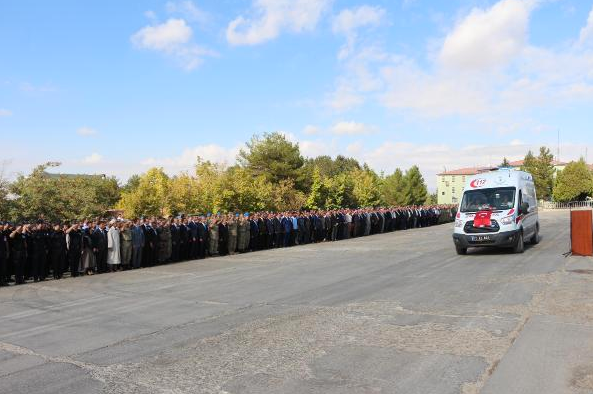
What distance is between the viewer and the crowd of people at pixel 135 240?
14469mm


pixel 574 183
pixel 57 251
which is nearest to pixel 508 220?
pixel 57 251

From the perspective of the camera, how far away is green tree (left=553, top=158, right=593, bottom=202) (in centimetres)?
8238

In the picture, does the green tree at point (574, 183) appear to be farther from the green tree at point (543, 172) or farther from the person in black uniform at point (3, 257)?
the person in black uniform at point (3, 257)

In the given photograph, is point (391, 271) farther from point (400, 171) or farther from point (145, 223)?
point (400, 171)

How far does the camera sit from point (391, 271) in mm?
14023

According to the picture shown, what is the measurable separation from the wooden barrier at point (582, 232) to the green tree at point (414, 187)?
82.0 m

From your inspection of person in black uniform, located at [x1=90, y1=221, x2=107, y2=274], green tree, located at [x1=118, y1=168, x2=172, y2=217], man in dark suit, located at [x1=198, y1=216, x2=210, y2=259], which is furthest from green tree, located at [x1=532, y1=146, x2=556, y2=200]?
person in black uniform, located at [x1=90, y1=221, x2=107, y2=274]

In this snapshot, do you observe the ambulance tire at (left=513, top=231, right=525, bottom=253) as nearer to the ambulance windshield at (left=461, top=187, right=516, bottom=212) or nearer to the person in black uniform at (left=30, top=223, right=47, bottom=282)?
the ambulance windshield at (left=461, top=187, right=516, bottom=212)

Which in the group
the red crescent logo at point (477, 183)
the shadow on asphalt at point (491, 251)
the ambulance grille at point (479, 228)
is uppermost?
the red crescent logo at point (477, 183)

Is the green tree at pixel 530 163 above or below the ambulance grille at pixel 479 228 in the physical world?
above

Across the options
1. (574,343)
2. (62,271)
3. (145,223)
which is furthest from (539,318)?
(145,223)

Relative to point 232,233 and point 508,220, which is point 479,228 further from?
point 232,233

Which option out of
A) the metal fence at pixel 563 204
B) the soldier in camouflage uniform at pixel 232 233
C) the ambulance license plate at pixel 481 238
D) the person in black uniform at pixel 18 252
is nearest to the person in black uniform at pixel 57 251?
the person in black uniform at pixel 18 252

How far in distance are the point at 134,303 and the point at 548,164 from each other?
90361 mm
